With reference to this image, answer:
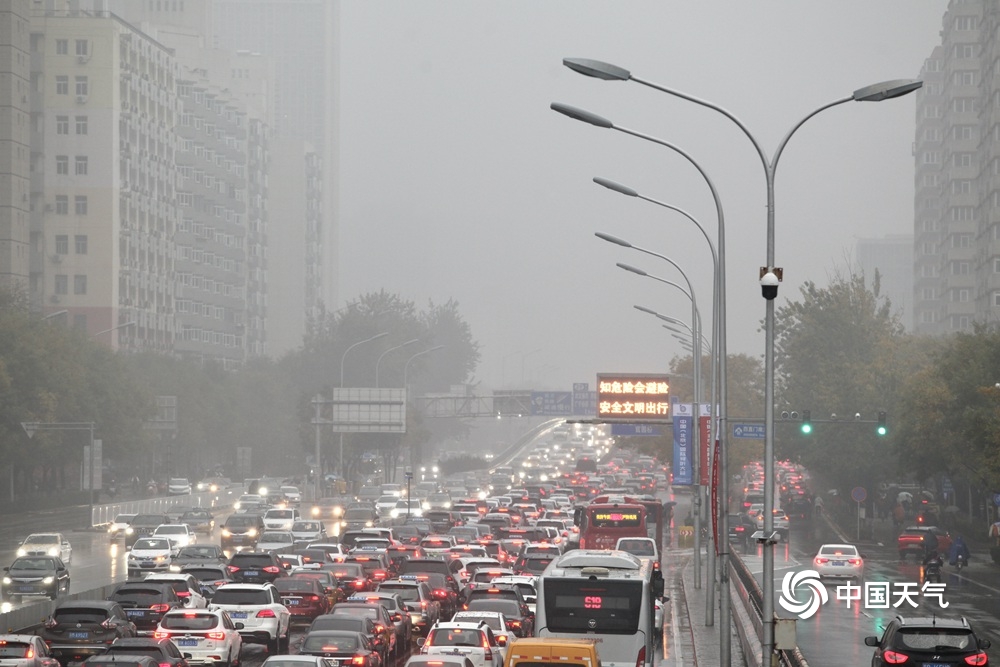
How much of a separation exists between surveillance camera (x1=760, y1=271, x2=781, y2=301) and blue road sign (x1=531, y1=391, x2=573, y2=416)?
105205 mm

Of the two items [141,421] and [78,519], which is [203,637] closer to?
[78,519]

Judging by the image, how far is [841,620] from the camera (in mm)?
40281

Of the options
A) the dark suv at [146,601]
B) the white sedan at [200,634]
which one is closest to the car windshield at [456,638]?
the white sedan at [200,634]

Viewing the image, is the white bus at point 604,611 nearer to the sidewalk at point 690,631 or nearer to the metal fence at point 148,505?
the sidewalk at point 690,631

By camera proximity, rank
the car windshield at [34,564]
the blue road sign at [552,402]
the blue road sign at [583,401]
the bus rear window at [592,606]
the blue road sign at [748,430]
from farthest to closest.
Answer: the blue road sign at [552,402]
the blue road sign at [583,401]
the blue road sign at [748,430]
the car windshield at [34,564]
the bus rear window at [592,606]

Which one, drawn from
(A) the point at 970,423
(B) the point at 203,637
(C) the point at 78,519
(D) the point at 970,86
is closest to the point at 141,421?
(C) the point at 78,519

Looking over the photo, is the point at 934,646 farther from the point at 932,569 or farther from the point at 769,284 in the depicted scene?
the point at 932,569

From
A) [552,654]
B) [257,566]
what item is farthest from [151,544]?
[552,654]

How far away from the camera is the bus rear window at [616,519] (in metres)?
60.5

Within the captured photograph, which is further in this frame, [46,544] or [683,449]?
[683,449]

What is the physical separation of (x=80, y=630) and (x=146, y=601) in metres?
5.07

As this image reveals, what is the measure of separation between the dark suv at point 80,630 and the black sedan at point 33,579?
588 inches

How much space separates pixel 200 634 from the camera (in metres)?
28.0

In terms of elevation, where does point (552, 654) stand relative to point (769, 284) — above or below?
below
